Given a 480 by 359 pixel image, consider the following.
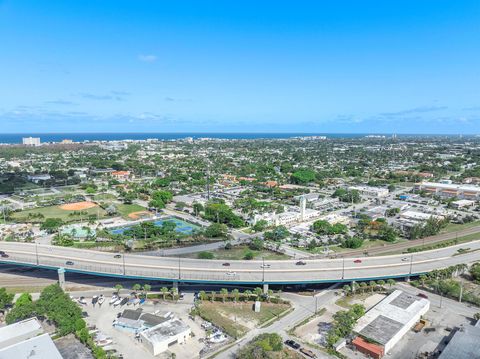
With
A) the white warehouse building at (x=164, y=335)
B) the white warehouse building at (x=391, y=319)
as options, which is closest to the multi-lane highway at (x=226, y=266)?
the white warehouse building at (x=391, y=319)

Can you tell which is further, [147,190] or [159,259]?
[147,190]

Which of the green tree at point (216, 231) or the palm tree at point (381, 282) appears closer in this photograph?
the palm tree at point (381, 282)

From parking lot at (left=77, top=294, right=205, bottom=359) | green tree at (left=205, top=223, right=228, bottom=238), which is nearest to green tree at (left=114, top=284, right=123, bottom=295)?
parking lot at (left=77, top=294, right=205, bottom=359)

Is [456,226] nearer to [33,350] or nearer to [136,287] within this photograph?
[136,287]

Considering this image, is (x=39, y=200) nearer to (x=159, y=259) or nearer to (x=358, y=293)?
(x=159, y=259)

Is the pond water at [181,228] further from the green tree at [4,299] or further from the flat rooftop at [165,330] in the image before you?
the flat rooftop at [165,330]

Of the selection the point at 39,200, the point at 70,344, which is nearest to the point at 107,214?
the point at 39,200
